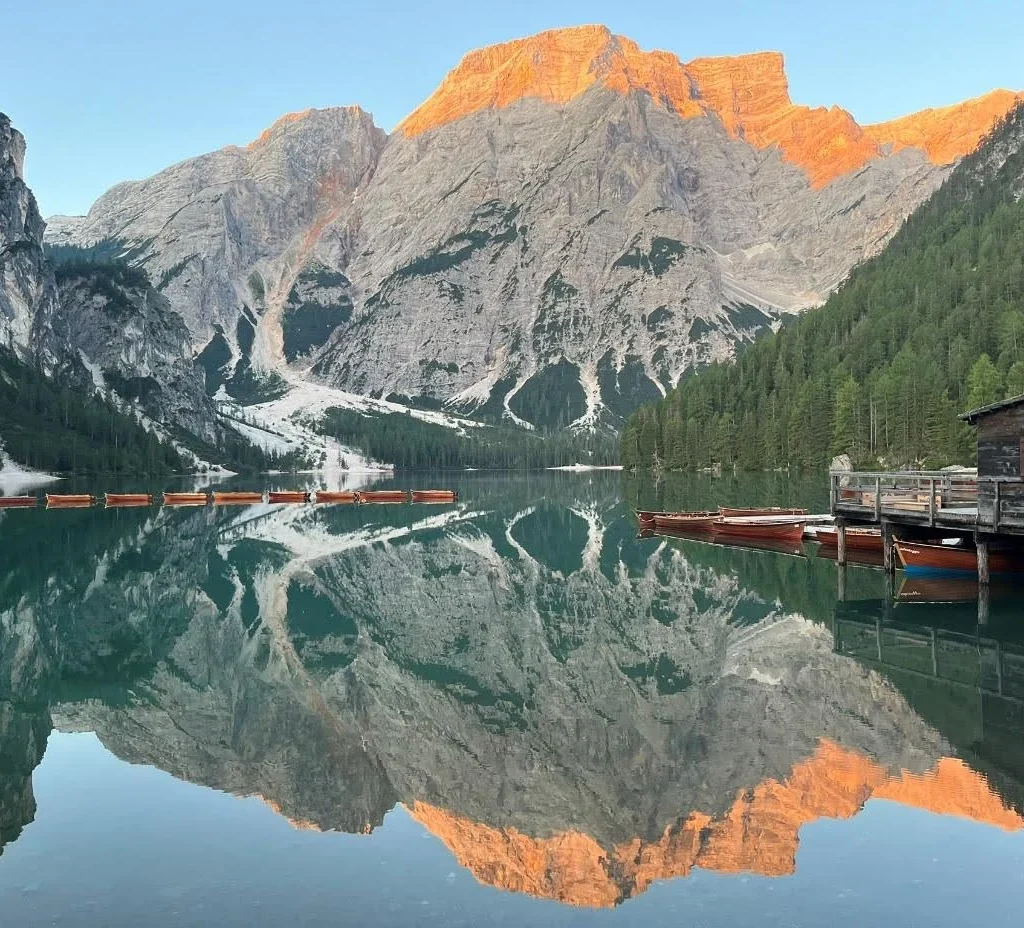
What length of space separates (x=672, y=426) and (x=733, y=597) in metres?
148

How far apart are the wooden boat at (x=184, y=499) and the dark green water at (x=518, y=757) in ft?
274

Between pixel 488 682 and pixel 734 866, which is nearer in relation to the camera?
pixel 734 866

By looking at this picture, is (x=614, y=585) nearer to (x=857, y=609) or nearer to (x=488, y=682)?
(x=857, y=609)

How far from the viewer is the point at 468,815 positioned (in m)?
19.2

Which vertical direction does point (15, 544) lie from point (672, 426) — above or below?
below

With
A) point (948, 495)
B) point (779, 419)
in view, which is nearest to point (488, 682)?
point (948, 495)

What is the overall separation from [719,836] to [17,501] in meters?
134

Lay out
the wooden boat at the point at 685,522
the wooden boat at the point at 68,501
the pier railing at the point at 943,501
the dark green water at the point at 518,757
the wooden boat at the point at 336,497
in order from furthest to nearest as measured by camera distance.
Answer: the wooden boat at the point at 336,497 < the wooden boat at the point at 68,501 < the wooden boat at the point at 685,522 < the pier railing at the point at 943,501 < the dark green water at the point at 518,757

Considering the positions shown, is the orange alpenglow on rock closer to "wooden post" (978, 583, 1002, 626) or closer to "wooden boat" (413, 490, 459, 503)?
"wooden post" (978, 583, 1002, 626)

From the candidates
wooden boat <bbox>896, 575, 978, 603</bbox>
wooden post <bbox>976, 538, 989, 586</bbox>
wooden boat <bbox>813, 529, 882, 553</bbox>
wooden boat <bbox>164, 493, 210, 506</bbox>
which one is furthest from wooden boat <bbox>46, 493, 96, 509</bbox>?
wooden post <bbox>976, 538, 989, 586</bbox>

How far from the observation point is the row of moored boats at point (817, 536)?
44812mm

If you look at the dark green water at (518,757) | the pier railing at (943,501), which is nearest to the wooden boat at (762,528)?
the pier railing at (943,501)

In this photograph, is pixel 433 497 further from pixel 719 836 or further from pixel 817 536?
pixel 719 836

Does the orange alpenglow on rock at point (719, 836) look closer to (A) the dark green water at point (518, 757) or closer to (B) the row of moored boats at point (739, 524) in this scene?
(A) the dark green water at point (518, 757)
